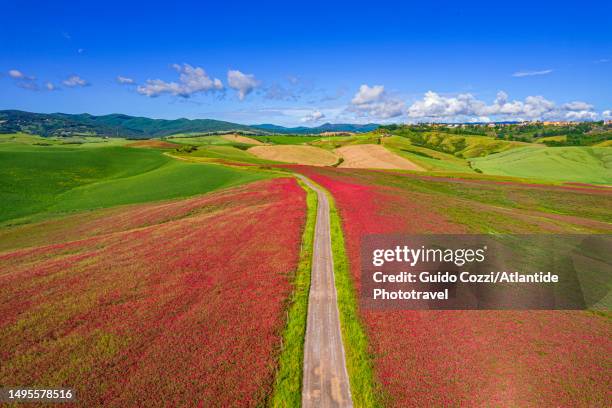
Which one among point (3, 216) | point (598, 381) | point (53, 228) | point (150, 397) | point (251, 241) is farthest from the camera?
point (3, 216)

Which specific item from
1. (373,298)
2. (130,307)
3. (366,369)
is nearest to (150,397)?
(130,307)

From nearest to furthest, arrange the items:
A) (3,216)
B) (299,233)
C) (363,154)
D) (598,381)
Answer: (598,381) < (299,233) < (3,216) < (363,154)

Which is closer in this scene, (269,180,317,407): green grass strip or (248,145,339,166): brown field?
(269,180,317,407): green grass strip

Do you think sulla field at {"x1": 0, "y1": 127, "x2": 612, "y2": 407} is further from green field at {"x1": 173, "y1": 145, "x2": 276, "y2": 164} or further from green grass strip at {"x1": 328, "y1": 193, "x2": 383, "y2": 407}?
green field at {"x1": 173, "y1": 145, "x2": 276, "y2": 164}

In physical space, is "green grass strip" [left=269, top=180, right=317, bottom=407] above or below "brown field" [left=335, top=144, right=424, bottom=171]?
below

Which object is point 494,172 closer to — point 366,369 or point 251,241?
point 251,241

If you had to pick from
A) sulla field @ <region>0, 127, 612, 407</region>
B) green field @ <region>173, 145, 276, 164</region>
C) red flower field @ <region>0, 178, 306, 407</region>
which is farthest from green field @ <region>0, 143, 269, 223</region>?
red flower field @ <region>0, 178, 306, 407</region>

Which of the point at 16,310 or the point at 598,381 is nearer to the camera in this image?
the point at 598,381
